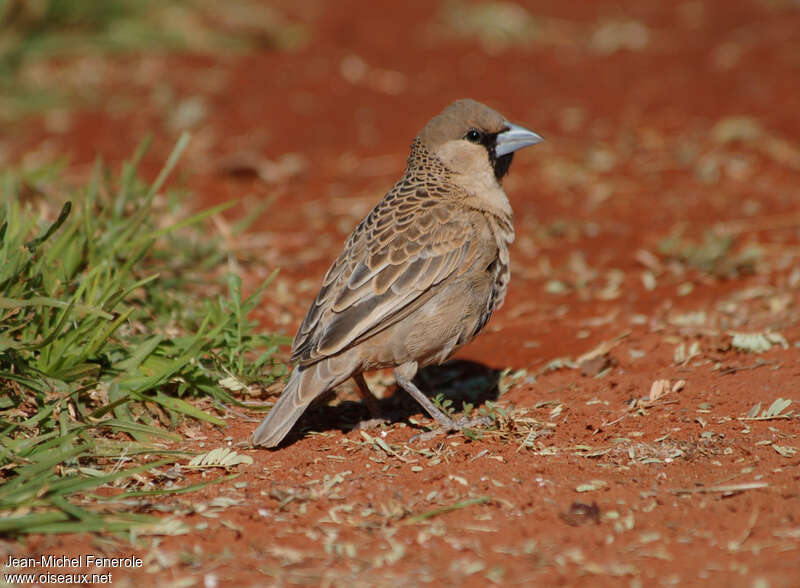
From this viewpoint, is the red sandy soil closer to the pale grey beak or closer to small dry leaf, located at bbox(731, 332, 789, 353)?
small dry leaf, located at bbox(731, 332, 789, 353)

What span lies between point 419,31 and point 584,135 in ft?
10.8

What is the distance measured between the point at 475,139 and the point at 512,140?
0.20 meters

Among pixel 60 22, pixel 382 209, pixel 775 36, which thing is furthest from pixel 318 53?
pixel 382 209

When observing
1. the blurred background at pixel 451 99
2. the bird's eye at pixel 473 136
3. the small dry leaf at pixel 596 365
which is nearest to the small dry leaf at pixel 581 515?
the small dry leaf at pixel 596 365

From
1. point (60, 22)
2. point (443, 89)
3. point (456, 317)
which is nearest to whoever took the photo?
point (456, 317)

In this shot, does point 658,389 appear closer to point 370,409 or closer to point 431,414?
point 431,414

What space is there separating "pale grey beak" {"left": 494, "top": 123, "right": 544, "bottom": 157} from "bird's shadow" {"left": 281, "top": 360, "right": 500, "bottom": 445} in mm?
1295

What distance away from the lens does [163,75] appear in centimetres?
1052

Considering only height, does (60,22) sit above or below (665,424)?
above

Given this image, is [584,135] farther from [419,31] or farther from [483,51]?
[419,31]

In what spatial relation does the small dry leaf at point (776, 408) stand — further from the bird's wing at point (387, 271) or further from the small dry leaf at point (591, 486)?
the bird's wing at point (387, 271)

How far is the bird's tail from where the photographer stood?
172 inches

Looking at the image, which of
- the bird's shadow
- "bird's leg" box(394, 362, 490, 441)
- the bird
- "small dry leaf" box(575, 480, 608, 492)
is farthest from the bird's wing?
"small dry leaf" box(575, 480, 608, 492)

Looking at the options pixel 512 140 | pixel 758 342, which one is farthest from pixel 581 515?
pixel 512 140
